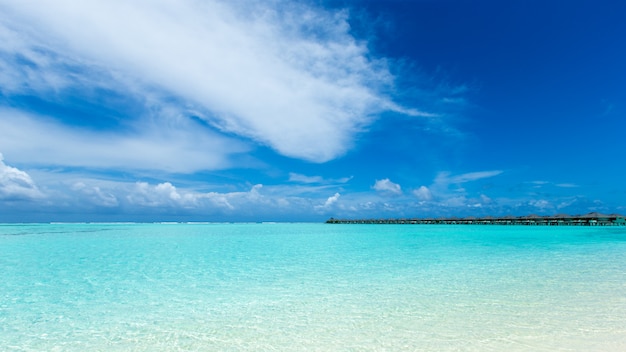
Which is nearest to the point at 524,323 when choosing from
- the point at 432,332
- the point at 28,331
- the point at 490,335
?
the point at 490,335

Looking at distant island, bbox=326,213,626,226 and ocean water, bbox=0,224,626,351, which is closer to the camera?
ocean water, bbox=0,224,626,351

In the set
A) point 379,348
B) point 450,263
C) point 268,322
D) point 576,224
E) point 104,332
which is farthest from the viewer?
point 576,224

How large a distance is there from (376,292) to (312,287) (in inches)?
57.2

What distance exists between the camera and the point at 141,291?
754 centimetres

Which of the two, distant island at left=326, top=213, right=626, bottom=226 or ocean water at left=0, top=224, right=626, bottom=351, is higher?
distant island at left=326, top=213, right=626, bottom=226

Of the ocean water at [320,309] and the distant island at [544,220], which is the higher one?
the distant island at [544,220]

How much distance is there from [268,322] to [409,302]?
257 centimetres

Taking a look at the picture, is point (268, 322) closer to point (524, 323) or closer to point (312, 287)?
point (312, 287)

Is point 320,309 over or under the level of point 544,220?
under

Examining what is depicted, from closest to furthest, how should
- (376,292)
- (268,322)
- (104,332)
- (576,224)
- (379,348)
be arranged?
(379,348), (104,332), (268,322), (376,292), (576,224)

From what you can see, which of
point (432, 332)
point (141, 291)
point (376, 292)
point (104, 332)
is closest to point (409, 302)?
point (376, 292)

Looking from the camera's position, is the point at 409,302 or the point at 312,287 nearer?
the point at 409,302

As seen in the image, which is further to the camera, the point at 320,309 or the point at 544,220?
the point at 544,220

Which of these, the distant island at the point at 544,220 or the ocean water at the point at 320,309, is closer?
the ocean water at the point at 320,309
